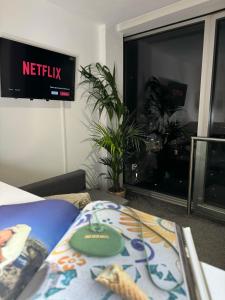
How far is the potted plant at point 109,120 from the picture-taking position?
3051 millimetres

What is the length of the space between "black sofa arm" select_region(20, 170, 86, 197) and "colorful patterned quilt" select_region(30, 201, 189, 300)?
1.69 m

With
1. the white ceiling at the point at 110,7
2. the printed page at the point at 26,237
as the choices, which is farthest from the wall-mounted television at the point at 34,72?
the printed page at the point at 26,237

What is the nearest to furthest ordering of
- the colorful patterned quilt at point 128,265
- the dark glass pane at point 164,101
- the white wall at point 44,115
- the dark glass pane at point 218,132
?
the colorful patterned quilt at point 128,265, the white wall at point 44,115, the dark glass pane at point 218,132, the dark glass pane at point 164,101

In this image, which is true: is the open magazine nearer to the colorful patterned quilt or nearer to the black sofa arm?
the colorful patterned quilt

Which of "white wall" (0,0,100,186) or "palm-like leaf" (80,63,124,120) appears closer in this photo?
"white wall" (0,0,100,186)

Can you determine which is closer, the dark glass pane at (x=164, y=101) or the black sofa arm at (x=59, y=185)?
the black sofa arm at (x=59, y=185)

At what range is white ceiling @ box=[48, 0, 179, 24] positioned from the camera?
252 cm

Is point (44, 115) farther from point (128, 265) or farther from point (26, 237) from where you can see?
point (128, 265)

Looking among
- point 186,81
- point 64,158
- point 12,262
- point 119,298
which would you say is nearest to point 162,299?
point 119,298

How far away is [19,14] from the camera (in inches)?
88.2

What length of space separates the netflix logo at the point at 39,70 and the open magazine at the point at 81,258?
1.94 m

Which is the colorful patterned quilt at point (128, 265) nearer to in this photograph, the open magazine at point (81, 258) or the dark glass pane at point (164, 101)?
the open magazine at point (81, 258)

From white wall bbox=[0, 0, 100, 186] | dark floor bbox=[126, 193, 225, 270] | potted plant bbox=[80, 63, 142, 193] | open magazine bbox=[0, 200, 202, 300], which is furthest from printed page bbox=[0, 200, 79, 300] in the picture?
potted plant bbox=[80, 63, 142, 193]

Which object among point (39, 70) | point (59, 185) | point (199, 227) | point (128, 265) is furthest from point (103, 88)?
point (128, 265)
